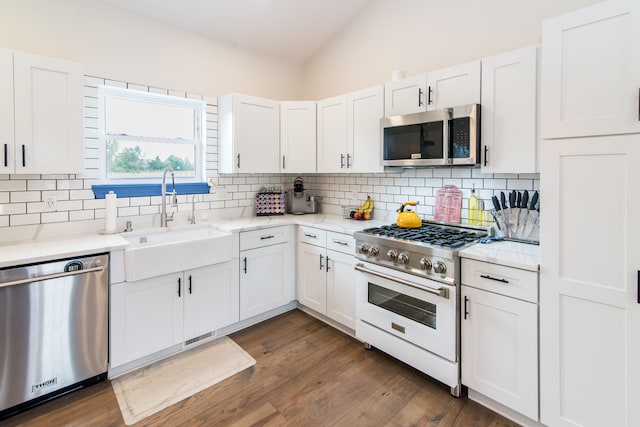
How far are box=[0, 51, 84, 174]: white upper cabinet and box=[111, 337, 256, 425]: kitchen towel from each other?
5.08ft

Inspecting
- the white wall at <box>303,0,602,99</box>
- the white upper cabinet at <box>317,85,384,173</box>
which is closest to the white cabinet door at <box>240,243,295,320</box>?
the white upper cabinet at <box>317,85,384,173</box>

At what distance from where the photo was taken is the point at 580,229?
5.53 feet

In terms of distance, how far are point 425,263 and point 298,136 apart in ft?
6.69

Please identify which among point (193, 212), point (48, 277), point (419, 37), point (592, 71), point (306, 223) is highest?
point (419, 37)

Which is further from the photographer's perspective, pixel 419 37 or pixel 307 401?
pixel 419 37

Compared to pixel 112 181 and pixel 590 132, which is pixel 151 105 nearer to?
pixel 112 181

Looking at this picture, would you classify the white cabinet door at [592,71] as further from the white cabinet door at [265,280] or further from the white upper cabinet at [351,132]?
the white cabinet door at [265,280]

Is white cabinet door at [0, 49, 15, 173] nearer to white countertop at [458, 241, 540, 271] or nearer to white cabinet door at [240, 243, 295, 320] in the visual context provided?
white cabinet door at [240, 243, 295, 320]

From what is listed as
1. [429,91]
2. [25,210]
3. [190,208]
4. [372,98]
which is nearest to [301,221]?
[190,208]

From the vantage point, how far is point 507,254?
2.02m

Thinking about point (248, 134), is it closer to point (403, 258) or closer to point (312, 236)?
point (312, 236)

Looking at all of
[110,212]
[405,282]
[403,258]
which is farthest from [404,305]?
[110,212]

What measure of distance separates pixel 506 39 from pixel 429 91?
66 centimetres

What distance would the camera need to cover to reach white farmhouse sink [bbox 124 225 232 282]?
Answer: 2.37 m
